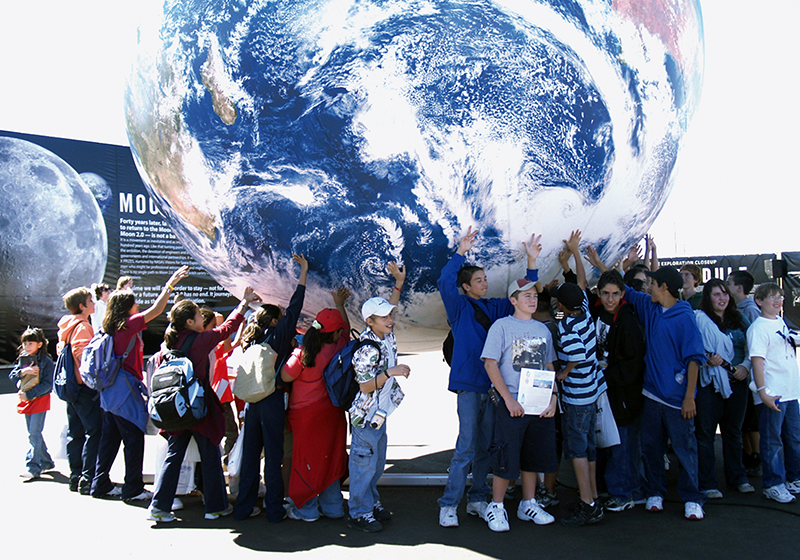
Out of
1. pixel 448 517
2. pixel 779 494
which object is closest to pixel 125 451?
pixel 448 517

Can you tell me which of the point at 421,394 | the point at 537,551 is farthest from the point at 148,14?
the point at 421,394

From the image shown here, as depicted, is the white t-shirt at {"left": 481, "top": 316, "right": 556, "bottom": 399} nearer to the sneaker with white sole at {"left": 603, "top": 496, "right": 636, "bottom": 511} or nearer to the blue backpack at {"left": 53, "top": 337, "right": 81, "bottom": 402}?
the sneaker with white sole at {"left": 603, "top": 496, "right": 636, "bottom": 511}

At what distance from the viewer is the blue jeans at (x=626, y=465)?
386cm

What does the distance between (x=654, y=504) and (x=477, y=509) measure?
3.57ft

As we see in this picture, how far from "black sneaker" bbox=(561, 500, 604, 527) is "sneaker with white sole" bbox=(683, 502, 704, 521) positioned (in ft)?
1.68

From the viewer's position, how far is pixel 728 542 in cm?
328

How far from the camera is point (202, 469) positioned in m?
3.88

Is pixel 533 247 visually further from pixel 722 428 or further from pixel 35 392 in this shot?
pixel 35 392

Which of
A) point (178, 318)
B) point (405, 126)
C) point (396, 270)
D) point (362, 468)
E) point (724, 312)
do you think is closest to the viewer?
point (405, 126)

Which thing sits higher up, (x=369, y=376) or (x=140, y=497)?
(x=369, y=376)

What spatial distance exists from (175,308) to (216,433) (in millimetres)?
829

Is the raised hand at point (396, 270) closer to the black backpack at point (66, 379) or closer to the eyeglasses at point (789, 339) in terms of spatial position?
the eyeglasses at point (789, 339)

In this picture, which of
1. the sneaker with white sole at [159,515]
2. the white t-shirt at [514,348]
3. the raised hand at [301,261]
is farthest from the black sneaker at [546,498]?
the sneaker with white sole at [159,515]

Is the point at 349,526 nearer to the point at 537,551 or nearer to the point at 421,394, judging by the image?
the point at 537,551
